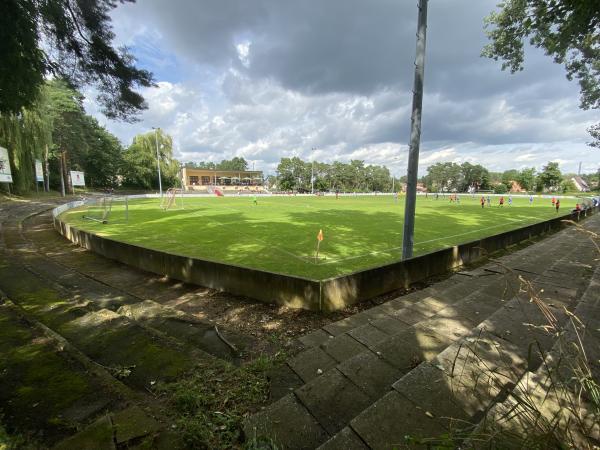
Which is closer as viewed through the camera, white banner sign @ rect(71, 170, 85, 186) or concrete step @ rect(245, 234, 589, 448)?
concrete step @ rect(245, 234, 589, 448)

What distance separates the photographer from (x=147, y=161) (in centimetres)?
6619

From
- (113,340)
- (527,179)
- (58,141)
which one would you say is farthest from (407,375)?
(527,179)

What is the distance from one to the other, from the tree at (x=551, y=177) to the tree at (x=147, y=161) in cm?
11663

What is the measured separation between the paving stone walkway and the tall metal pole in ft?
8.36

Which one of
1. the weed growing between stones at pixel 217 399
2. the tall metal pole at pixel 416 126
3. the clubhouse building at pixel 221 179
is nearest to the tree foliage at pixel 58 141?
the weed growing between stones at pixel 217 399

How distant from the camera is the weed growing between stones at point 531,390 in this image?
126 centimetres

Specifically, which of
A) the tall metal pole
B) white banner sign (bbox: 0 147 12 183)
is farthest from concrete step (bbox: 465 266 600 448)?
white banner sign (bbox: 0 147 12 183)

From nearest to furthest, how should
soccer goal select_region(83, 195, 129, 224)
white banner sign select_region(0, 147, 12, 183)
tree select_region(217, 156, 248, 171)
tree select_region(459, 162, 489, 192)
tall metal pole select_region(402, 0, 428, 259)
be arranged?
1. tall metal pole select_region(402, 0, 428, 259)
2. soccer goal select_region(83, 195, 129, 224)
3. white banner sign select_region(0, 147, 12, 183)
4. tree select_region(459, 162, 489, 192)
5. tree select_region(217, 156, 248, 171)

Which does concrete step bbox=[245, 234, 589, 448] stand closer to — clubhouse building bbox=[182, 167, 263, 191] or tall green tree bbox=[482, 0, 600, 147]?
tall green tree bbox=[482, 0, 600, 147]

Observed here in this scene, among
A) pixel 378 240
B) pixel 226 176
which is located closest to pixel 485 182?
pixel 226 176

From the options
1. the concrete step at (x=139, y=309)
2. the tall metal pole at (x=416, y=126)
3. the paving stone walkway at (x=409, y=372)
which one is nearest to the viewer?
the paving stone walkway at (x=409, y=372)

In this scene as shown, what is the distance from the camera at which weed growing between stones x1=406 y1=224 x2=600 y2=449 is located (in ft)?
4.12

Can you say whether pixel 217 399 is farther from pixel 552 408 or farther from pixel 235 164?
pixel 235 164

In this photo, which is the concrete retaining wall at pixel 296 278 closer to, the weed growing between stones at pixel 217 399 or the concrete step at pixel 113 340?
the weed growing between stones at pixel 217 399
